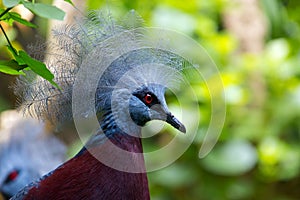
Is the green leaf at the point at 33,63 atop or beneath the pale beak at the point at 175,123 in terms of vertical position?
beneath

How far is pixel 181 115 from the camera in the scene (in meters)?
2.68

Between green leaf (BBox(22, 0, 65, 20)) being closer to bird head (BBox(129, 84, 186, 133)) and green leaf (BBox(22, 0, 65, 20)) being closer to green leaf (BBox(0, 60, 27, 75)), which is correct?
green leaf (BBox(0, 60, 27, 75))

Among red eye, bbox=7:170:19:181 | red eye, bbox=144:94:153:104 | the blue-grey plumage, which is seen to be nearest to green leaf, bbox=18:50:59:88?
the blue-grey plumage

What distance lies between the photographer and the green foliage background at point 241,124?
3.47m

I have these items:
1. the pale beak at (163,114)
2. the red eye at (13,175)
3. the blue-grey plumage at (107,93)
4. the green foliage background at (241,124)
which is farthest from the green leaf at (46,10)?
the green foliage background at (241,124)

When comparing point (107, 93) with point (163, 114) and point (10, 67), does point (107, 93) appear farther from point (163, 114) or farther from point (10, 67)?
point (10, 67)

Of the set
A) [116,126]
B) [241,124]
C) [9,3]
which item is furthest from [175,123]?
[241,124]

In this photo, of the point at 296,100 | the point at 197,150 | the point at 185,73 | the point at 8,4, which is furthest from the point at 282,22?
the point at 8,4

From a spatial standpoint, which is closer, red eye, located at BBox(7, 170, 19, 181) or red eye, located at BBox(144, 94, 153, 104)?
red eye, located at BBox(144, 94, 153, 104)

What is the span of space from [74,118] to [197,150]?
2.05 metres

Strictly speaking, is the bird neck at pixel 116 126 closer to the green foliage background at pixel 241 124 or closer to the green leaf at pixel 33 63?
the green leaf at pixel 33 63

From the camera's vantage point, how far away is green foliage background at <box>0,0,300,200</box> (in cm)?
347

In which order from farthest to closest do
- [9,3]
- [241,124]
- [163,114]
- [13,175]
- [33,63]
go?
[241,124] → [13,175] → [163,114] → [33,63] → [9,3]

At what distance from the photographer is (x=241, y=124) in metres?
3.63
